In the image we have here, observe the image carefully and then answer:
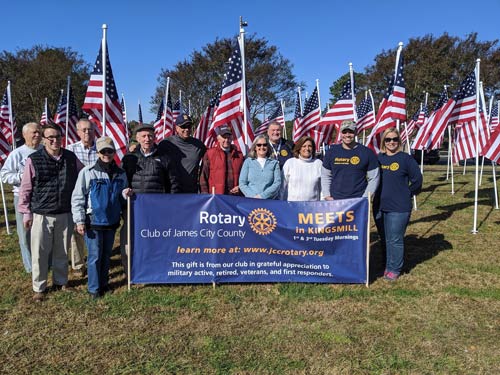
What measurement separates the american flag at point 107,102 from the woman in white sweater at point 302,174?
3296 millimetres

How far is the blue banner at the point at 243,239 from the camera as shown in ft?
17.4

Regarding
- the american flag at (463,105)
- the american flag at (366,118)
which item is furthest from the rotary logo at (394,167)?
the american flag at (366,118)

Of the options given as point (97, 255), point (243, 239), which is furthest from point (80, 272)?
point (243, 239)

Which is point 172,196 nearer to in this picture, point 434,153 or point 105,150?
point 105,150

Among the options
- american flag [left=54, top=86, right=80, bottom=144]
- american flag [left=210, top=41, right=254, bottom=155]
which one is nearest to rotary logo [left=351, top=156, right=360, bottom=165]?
american flag [left=210, top=41, right=254, bottom=155]

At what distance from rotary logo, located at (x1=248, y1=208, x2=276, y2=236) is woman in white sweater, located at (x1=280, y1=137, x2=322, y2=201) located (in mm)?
610

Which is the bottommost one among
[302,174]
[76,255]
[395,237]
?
[76,255]

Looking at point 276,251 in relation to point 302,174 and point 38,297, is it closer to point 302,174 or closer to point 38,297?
point 302,174

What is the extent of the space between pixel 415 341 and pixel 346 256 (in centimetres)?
159

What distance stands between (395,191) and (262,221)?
76.0 inches

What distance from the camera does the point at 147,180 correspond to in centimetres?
532

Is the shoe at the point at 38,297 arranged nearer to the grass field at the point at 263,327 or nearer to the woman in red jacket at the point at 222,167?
the grass field at the point at 263,327

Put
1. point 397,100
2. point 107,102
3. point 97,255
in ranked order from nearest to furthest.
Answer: point 97,255
point 107,102
point 397,100

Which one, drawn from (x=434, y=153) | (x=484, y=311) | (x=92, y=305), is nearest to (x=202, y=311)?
(x=92, y=305)
